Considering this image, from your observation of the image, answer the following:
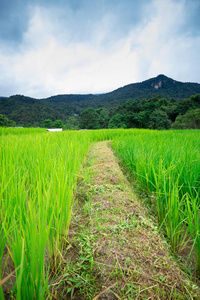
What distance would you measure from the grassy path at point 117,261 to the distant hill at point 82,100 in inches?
1871

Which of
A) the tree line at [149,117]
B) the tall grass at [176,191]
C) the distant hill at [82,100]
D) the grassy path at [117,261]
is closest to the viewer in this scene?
the grassy path at [117,261]

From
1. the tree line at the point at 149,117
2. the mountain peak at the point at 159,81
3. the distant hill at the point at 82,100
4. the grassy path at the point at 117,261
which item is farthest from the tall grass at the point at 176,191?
the mountain peak at the point at 159,81

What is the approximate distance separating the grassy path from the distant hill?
47512 millimetres

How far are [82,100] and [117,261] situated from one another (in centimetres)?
6986

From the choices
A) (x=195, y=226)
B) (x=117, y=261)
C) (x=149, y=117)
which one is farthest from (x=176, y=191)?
(x=149, y=117)

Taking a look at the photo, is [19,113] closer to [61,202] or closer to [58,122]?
[58,122]

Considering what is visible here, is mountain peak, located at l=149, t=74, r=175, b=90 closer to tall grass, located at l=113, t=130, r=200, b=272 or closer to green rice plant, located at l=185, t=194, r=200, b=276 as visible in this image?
tall grass, located at l=113, t=130, r=200, b=272

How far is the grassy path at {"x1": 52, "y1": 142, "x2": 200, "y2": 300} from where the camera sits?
0.77 m

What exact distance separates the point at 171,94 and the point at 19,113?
49508mm

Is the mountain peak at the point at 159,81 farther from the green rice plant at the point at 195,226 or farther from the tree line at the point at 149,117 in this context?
the green rice plant at the point at 195,226

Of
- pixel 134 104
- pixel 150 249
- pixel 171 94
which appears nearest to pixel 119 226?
pixel 150 249

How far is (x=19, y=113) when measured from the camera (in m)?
44.9

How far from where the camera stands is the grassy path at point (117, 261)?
2.54ft

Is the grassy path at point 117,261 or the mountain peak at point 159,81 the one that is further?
the mountain peak at point 159,81
